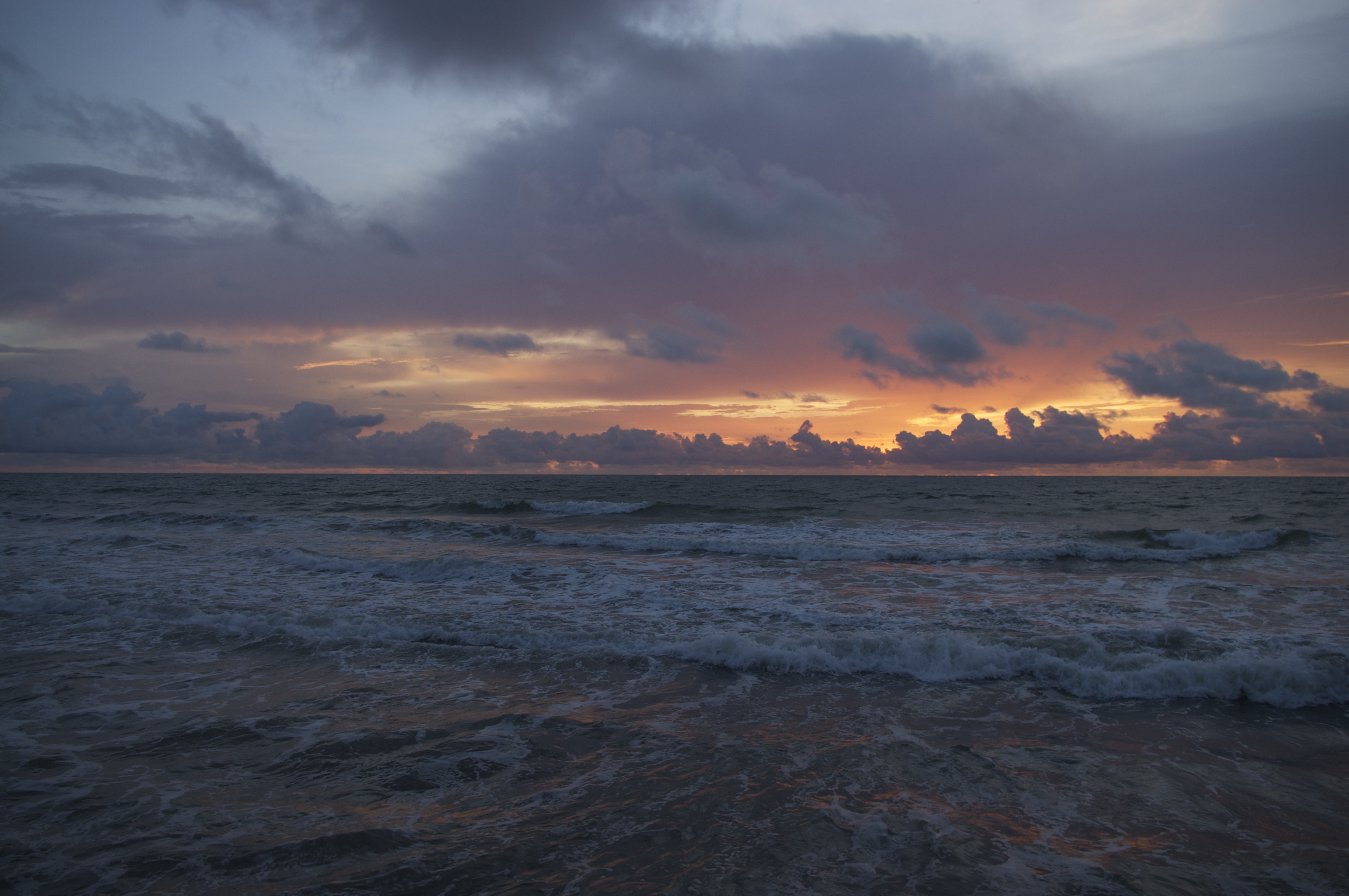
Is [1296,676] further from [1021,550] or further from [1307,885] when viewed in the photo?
[1021,550]

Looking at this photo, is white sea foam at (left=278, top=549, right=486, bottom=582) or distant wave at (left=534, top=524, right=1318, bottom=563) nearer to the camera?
white sea foam at (left=278, top=549, right=486, bottom=582)

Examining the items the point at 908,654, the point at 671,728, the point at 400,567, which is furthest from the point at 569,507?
the point at 671,728

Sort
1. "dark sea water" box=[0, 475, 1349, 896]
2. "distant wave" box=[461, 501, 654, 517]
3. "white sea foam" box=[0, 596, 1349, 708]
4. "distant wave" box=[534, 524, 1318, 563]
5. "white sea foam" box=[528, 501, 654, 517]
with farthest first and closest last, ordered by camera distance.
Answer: "distant wave" box=[461, 501, 654, 517], "white sea foam" box=[528, 501, 654, 517], "distant wave" box=[534, 524, 1318, 563], "white sea foam" box=[0, 596, 1349, 708], "dark sea water" box=[0, 475, 1349, 896]

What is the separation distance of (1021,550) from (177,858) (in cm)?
2385

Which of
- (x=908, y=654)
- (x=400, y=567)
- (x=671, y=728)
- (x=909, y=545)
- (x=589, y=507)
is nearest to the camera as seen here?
(x=671, y=728)

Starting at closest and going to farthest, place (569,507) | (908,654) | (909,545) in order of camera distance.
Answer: (908,654)
(909,545)
(569,507)

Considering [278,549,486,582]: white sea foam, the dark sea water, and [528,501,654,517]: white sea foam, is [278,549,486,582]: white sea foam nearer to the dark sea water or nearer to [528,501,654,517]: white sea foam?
the dark sea water

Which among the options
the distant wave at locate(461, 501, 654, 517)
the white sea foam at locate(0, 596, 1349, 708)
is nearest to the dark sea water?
the white sea foam at locate(0, 596, 1349, 708)

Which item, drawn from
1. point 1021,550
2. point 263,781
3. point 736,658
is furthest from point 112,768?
point 1021,550

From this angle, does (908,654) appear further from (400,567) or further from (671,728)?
(400,567)

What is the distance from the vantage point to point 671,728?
24.9 ft

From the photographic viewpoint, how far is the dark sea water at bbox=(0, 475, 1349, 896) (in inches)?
194

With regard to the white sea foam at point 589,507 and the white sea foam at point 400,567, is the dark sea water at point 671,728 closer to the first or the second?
the white sea foam at point 400,567

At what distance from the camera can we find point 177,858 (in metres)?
4.91
